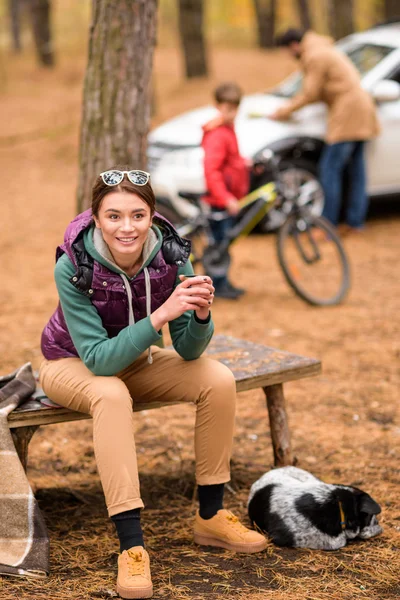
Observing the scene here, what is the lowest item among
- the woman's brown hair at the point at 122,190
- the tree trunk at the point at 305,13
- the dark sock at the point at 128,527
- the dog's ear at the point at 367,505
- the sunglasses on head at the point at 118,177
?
the dog's ear at the point at 367,505

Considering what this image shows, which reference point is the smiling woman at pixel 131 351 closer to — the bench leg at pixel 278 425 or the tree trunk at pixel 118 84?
the bench leg at pixel 278 425

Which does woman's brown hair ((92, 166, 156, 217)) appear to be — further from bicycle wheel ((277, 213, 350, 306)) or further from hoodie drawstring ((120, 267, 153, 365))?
bicycle wheel ((277, 213, 350, 306))

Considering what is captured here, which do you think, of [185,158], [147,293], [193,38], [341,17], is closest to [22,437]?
[147,293]

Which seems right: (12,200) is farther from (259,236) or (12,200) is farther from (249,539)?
(249,539)

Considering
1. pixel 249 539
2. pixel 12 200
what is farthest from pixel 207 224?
pixel 12 200

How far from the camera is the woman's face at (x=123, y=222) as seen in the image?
3.52 m

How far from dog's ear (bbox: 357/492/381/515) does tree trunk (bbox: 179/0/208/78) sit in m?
15.8

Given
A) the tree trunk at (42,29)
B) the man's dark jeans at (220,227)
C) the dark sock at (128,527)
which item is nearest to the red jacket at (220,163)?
the man's dark jeans at (220,227)

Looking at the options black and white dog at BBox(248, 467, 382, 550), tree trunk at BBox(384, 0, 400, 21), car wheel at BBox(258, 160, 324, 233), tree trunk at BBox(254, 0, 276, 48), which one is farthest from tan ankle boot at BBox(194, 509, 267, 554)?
tree trunk at BBox(254, 0, 276, 48)

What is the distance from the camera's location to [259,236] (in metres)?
10.3

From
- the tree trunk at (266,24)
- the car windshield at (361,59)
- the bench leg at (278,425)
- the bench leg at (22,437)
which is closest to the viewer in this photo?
the bench leg at (22,437)

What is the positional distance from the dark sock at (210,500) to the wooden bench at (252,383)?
0.38 meters

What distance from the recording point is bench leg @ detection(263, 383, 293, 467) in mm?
4387

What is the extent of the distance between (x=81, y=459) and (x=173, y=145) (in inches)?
224
